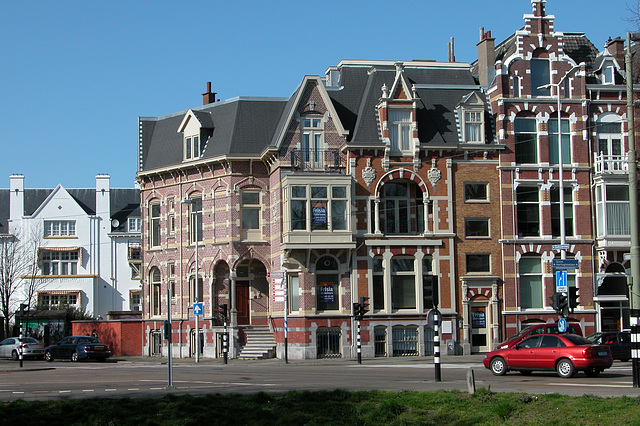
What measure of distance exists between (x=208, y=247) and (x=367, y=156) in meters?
10.6

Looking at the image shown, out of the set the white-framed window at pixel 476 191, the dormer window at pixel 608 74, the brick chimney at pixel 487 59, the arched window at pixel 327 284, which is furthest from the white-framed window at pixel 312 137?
the dormer window at pixel 608 74

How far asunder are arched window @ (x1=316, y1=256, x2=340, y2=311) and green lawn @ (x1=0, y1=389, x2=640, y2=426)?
961 inches

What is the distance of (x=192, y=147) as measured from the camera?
158 ft

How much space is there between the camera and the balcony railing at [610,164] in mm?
43469

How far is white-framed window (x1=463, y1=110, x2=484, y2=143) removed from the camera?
44.0m

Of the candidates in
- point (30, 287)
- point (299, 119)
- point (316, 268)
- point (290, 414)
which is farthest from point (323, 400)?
point (30, 287)

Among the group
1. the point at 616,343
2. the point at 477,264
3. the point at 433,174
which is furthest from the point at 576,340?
the point at 433,174

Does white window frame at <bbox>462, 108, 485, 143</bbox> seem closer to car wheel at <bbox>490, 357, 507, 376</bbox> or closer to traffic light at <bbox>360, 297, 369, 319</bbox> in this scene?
traffic light at <bbox>360, 297, 369, 319</bbox>

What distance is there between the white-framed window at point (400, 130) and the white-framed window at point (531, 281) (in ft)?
28.1

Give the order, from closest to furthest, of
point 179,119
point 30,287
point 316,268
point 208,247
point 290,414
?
point 290,414, point 316,268, point 208,247, point 179,119, point 30,287

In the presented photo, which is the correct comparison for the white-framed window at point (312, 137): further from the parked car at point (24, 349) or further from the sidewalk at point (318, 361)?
the parked car at point (24, 349)

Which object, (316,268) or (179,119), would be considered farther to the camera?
(179,119)

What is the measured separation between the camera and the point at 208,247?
46.7m

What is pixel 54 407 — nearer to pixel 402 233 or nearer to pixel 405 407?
pixel 405 407
